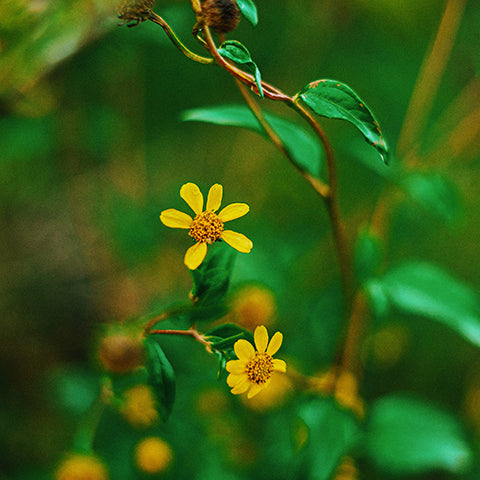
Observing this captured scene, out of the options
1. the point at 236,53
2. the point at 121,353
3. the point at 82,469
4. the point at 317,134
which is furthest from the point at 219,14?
the point at 82,469

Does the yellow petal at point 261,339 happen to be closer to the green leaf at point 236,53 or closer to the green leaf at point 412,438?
the green leaf at point 236,53

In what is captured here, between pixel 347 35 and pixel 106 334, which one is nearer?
pixel 106 334

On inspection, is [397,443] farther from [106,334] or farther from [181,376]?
[106,334]

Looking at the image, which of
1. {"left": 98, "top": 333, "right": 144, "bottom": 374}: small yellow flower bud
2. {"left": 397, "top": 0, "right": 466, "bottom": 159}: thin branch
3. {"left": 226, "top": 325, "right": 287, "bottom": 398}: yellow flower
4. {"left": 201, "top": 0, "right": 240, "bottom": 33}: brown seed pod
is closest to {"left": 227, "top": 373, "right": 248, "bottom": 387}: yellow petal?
{"left": 226, "top": 325, "right": 287, "bottom": 398}: yellow flower

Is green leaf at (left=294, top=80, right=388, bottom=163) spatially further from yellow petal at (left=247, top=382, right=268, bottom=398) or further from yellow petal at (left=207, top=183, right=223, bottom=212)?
yellow petal at (left=247, top=382, right=268, bottom=398)

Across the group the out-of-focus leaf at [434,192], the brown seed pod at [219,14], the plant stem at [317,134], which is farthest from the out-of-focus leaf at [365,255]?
the brown seed pod at [219,14]

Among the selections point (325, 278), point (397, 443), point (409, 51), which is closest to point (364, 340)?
point (397, 443)
